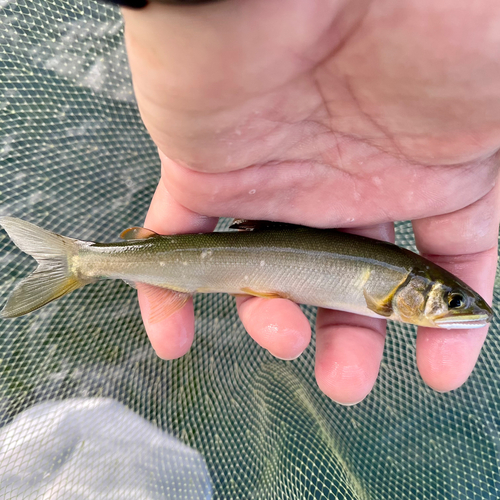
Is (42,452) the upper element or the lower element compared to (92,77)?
lower

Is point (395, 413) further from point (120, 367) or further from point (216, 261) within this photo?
Answer: point (120, 367)

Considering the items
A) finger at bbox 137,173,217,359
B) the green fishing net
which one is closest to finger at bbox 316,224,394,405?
the green fishing net

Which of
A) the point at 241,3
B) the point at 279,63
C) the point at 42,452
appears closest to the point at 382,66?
the point at 279,63

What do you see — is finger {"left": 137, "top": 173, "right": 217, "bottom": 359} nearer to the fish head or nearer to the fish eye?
the fish head

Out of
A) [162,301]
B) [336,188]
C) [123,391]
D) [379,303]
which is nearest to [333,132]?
[336,188]

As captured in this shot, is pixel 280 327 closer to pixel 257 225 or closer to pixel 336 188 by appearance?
pixel 257 225

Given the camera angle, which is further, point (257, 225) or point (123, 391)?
point (123, 391)

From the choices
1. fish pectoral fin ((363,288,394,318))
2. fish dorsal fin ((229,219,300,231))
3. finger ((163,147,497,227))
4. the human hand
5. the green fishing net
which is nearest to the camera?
the human hand

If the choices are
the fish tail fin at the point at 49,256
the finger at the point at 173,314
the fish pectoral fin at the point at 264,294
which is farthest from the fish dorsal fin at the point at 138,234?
the fish pectoral fin at the point at 264,294
